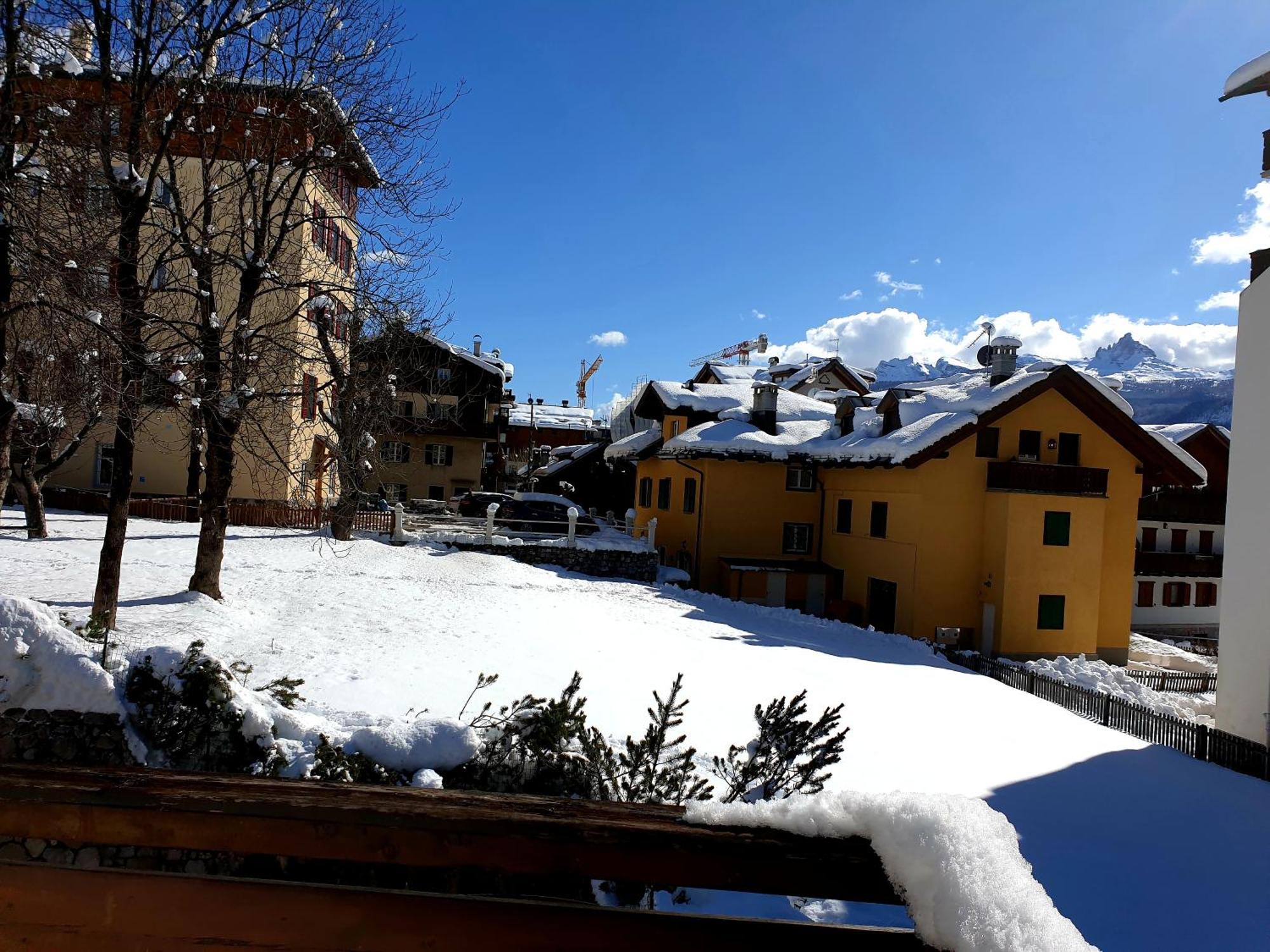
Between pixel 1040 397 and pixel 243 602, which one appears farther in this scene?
pixel 1040 397

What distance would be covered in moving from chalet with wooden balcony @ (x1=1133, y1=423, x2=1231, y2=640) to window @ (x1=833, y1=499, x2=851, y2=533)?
15831 millimetres

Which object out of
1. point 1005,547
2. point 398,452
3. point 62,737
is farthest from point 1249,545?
point 398,452

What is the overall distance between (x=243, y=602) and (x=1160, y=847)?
521 inches

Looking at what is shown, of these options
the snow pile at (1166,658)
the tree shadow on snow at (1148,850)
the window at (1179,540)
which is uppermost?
the window at (1179,540)

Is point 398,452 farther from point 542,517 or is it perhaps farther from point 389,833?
point 389,833

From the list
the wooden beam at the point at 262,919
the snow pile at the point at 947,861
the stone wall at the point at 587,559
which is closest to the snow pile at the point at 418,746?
the wooden beam at the point at 262,919

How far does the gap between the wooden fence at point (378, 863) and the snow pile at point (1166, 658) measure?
95.3 ft

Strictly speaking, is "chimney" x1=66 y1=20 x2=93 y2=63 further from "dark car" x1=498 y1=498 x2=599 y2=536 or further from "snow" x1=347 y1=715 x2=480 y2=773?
"dark car" x1=498 y1=498 x2=599 y2=536

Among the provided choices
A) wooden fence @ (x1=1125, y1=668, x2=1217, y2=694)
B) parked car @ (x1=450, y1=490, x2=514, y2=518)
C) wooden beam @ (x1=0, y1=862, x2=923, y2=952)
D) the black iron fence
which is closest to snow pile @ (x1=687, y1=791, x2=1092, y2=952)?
wooden beam @ (x1=0, y1=862, x2=923, y2=952)

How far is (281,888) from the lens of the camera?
1.58 m

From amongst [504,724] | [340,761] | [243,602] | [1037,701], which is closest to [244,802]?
[340,761]

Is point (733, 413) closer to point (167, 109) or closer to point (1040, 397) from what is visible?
point (1040, 397)

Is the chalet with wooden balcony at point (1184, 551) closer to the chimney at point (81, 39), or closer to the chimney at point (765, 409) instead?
the chimney at point (765, 409)

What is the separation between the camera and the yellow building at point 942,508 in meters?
24.0
